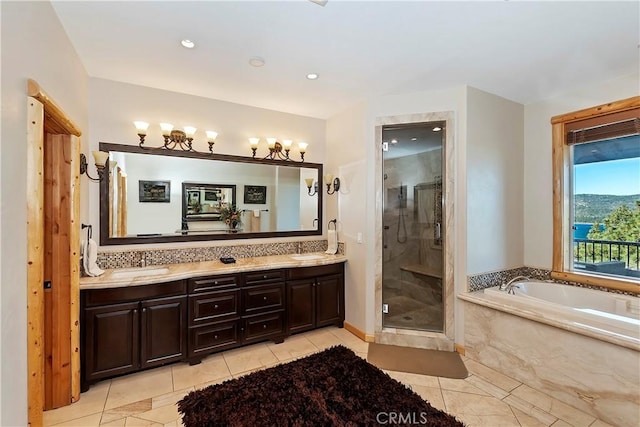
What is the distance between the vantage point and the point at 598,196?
318cm

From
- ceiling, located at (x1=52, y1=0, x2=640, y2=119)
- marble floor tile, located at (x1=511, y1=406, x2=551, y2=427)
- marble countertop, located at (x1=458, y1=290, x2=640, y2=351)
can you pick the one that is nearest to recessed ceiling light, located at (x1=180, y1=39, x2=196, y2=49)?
ceiling, located at (x1=52, y1=0, x2=640, y2=119)

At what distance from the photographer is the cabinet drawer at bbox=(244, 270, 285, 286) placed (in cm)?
311

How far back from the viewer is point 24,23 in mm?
1498

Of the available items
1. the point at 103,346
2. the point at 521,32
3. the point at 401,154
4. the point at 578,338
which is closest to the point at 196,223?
the point at 103,346

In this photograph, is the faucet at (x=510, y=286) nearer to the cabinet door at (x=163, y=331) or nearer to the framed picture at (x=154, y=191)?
the cabinet door at (x=163, y=331)

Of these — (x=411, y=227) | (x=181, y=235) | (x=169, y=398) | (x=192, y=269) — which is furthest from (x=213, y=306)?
(x=411, y=227)

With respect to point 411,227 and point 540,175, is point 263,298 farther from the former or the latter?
point 540,175

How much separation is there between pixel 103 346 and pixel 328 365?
1974 mm

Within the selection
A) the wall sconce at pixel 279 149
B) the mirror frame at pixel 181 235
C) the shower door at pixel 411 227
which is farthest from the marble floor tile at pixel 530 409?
the wall sconce at pixel 279 149

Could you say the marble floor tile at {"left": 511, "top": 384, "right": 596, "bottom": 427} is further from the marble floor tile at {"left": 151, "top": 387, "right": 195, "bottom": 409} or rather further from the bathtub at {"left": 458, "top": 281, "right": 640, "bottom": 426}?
the marble floor tile at {"left": 151, "top": 387, "right": 195, "bottom": 409}

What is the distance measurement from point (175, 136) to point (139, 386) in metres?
2.43

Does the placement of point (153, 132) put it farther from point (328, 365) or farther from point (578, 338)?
point (578, 338)

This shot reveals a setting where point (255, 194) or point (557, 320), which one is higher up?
point (255, 194)

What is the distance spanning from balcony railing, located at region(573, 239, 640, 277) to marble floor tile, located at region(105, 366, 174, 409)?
4.40 m
